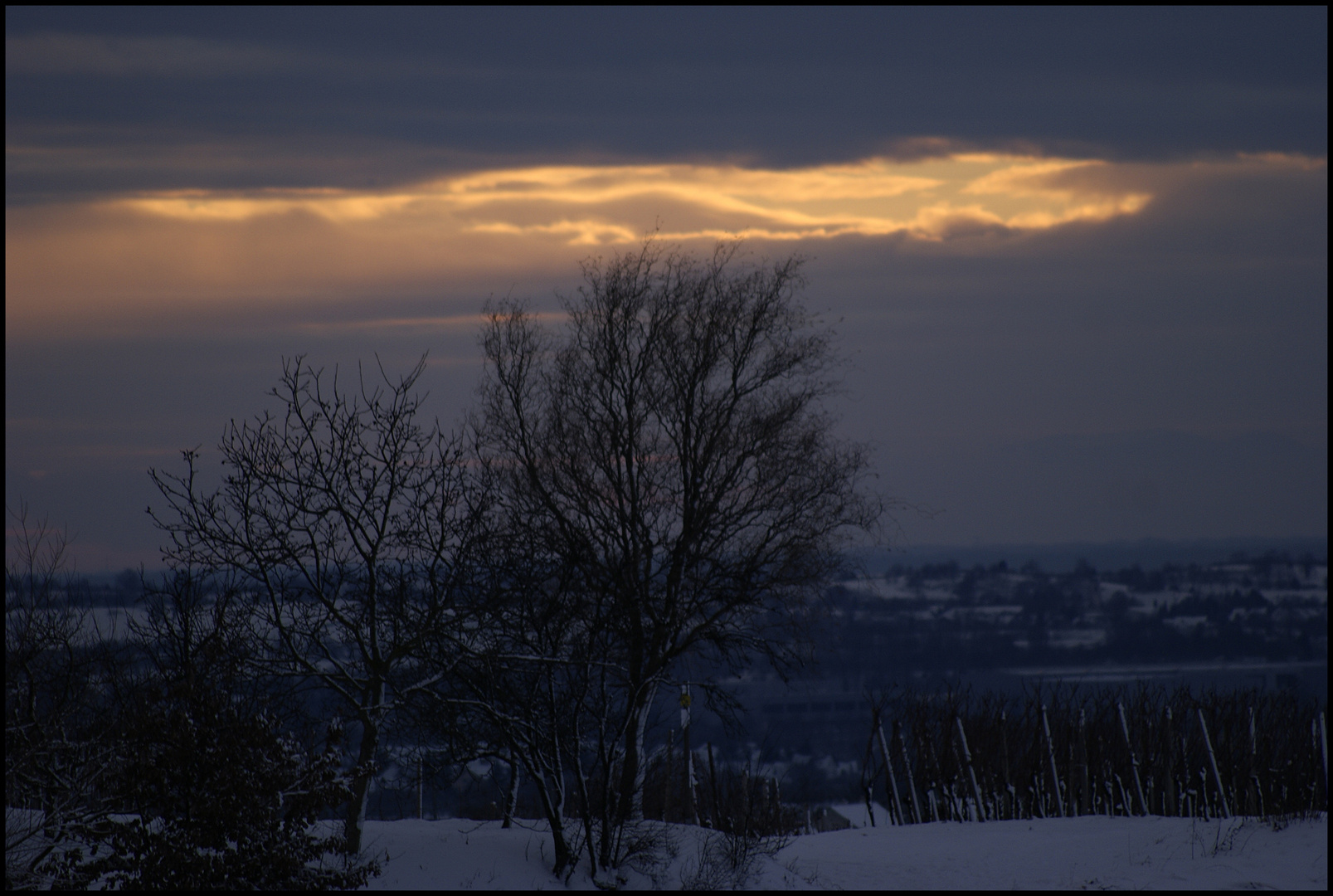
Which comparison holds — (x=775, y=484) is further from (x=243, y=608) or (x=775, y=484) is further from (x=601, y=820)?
(x=243, y=608)

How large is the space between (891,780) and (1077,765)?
3.22m

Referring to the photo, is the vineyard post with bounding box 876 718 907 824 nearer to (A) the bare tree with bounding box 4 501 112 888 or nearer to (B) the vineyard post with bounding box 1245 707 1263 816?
(B) the vineyard post with bounding box 1245 707 1263 816

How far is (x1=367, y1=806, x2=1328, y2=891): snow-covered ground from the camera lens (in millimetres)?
12242

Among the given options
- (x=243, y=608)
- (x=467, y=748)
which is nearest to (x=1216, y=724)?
(x=467, y=748)

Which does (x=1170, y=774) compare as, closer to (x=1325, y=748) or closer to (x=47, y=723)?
(x=1325, y=748)

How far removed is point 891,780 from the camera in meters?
20.0

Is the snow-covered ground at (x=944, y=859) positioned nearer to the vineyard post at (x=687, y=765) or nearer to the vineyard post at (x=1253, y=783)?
the vineyard post at (x=1253, y=783)

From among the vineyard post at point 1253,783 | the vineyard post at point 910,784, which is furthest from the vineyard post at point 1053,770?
the vineyard post at point 1253,783

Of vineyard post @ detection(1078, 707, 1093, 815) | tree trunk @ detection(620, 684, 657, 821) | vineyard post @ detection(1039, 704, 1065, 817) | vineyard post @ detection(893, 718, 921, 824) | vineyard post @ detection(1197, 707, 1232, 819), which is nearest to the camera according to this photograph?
tree trunk @ detection(620, 684, 657, 821)

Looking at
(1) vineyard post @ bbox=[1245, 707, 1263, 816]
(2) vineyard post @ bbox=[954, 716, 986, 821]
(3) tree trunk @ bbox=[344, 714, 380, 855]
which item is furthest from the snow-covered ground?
(2) vineyard post @ bbox=[954, 716, 986, 821]

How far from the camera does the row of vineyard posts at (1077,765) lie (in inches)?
729

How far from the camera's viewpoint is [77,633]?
47.1ft

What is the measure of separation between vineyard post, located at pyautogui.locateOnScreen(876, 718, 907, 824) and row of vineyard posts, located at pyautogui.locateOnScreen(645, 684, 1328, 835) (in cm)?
3

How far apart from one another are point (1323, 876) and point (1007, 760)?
6.72 meters
